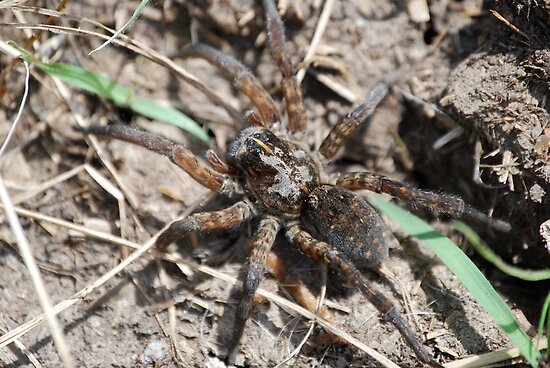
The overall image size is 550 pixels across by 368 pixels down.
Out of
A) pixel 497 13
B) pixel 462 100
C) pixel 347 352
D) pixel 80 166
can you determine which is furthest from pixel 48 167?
pixel 497 13

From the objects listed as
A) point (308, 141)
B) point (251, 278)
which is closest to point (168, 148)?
point (251, 278)

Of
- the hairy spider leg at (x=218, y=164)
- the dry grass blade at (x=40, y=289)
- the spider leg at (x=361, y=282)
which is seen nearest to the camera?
the dry grass blade at (x=40, y=289)

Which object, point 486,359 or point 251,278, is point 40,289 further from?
point 486,359

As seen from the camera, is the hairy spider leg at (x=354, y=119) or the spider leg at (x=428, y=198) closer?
the spider leg at (x=428, y=198)

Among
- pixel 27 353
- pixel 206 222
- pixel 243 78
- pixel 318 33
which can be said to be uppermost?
pixel 318 33

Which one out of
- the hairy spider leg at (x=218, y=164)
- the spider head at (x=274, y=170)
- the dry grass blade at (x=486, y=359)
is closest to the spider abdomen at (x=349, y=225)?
the spider head at (x=274, y=170)

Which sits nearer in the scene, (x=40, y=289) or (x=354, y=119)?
(x=40, y=289)

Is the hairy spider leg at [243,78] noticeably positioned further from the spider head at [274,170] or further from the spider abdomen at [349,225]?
the spider abdomen at [349,225]
